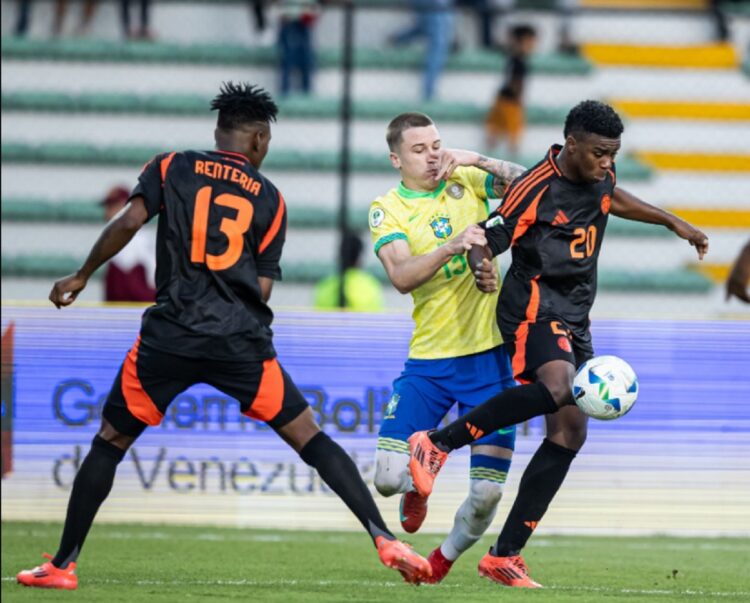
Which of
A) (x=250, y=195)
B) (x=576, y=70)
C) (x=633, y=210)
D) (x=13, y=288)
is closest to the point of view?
(x=250, y=195)

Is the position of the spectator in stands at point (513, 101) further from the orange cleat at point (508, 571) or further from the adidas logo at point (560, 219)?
the orange cleat at point (508, 571)

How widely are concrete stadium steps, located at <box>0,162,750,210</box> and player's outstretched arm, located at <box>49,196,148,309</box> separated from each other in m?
8.05

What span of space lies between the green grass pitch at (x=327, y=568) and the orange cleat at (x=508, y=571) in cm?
6

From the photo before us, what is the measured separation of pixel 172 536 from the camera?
9.28m

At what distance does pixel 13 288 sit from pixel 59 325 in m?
3.36

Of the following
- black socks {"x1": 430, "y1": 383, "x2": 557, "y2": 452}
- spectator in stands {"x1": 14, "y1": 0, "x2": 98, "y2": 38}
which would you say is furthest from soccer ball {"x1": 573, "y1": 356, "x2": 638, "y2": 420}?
spectator in stands {"x1": 14, "y1": 0, "x2": 98, "y2": 38}

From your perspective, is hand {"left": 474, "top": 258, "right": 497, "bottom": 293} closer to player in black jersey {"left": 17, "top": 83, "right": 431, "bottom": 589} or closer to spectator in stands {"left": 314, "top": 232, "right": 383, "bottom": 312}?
player in black jersey {"left": 17, "top": 83, "right": 431, "bottom": 589}

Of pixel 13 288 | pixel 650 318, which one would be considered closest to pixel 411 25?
pixel 13 288

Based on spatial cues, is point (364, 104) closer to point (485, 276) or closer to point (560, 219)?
point (560, 219)

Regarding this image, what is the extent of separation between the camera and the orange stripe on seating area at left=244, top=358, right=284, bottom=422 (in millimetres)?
6355

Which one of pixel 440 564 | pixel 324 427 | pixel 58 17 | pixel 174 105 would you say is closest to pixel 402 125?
pixel 440 564

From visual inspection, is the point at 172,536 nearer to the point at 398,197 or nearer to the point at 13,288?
the point at 398,197

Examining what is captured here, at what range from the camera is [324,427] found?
9719mm

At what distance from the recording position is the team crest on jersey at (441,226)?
712 centimetres
